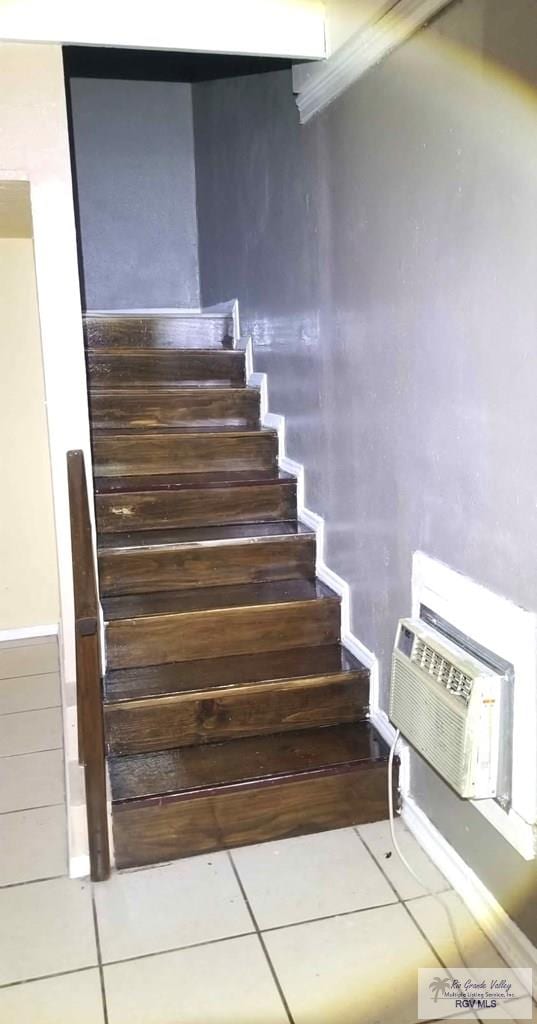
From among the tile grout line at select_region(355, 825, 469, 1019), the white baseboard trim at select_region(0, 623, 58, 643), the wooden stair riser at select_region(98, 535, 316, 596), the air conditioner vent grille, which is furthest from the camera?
the white baseboard trim at select_region(0, 623, 58, 643)

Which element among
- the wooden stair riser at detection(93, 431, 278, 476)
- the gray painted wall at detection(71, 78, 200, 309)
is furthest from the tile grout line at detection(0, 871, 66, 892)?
the gray painted wall at detection(71, 78, 200, 309)

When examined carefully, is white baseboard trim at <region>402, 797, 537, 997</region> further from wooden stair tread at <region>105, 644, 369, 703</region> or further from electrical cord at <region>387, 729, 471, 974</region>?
wooden stair tread at <region>105, 644, 369, 703</region>

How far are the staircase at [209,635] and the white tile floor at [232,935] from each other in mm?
119

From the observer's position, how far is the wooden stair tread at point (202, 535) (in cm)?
264

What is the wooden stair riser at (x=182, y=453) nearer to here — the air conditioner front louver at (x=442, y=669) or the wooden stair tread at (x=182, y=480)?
the wooden stair tread at (x=182, y=480)

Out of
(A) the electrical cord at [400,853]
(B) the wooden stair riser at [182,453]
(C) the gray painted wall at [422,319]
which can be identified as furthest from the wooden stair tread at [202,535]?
(A) the electrical cord at [400,853]

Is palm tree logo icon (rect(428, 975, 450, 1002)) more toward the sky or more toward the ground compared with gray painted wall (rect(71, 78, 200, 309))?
more toward the ground

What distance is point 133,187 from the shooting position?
4340 millimetres

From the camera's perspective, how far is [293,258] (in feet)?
9.07

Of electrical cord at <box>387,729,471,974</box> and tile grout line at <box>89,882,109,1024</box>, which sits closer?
tile grout line at <box>89,882,109,1024</box>

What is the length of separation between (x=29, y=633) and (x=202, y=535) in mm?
1415

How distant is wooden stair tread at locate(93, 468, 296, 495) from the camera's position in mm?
2852

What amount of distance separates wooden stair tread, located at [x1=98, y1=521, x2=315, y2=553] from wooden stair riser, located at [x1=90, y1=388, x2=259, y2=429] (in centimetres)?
55

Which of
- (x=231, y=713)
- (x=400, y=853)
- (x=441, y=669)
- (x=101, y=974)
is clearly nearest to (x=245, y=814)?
(x=231, y=713)
